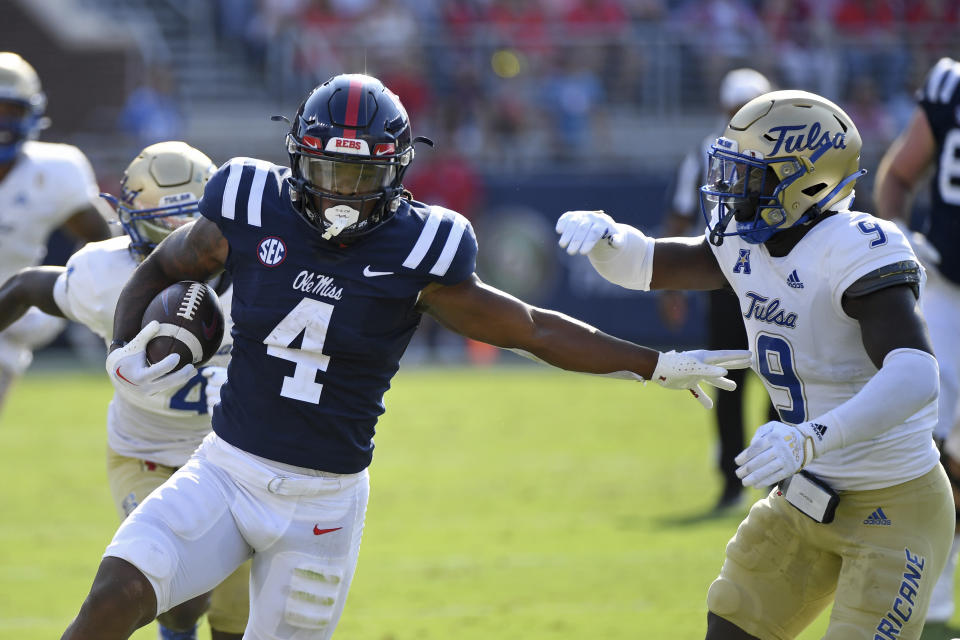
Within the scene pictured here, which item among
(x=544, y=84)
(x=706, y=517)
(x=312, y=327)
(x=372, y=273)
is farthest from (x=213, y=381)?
(x=544, y=84)

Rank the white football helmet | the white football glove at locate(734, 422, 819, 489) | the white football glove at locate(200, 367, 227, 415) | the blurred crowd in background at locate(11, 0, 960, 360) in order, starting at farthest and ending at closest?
the blurred crowd in background at locate(11, 0, 960, 360), the white football helmet, the white football glove at locate(200, 367, 227, 415), the white football glove at locate(734, 422, 819, 489)

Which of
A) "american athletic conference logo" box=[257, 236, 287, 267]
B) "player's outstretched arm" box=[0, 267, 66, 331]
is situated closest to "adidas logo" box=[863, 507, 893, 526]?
"american athletic conference logo" box=[257, 236, 287, 267]

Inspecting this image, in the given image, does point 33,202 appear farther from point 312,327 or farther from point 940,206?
point 940,206

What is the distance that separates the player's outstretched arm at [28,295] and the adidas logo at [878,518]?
2428 millimetres

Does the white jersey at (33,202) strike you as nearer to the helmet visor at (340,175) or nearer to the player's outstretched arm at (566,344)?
the helmet visor at (340,175)

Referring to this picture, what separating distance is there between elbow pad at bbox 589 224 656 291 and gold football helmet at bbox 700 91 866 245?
241 millimetres

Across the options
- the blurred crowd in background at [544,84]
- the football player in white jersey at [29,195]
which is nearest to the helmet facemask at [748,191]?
the football player in white jersey at [29,195]

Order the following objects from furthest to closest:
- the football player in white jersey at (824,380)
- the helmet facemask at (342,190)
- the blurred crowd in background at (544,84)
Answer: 1. the blurred crowd in background at (544,84)
2. the helmet facemask at (342,190)
3. the football player in white jersey at (824,380)

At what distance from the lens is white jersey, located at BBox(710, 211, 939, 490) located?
122 inches

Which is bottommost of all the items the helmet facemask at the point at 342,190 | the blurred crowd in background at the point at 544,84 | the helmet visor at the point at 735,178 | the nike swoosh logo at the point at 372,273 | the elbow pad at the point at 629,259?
the blurred crowd in background at the point at 544,84

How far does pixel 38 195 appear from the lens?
18.6ft

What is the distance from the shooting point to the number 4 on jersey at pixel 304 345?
3141mm

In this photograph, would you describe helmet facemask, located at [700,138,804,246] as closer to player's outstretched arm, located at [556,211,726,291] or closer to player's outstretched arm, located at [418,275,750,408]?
player's outstretched arm, located at [556,211,726,291]

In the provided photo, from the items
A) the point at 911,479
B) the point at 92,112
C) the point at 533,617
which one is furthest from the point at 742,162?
the point at 92,112
